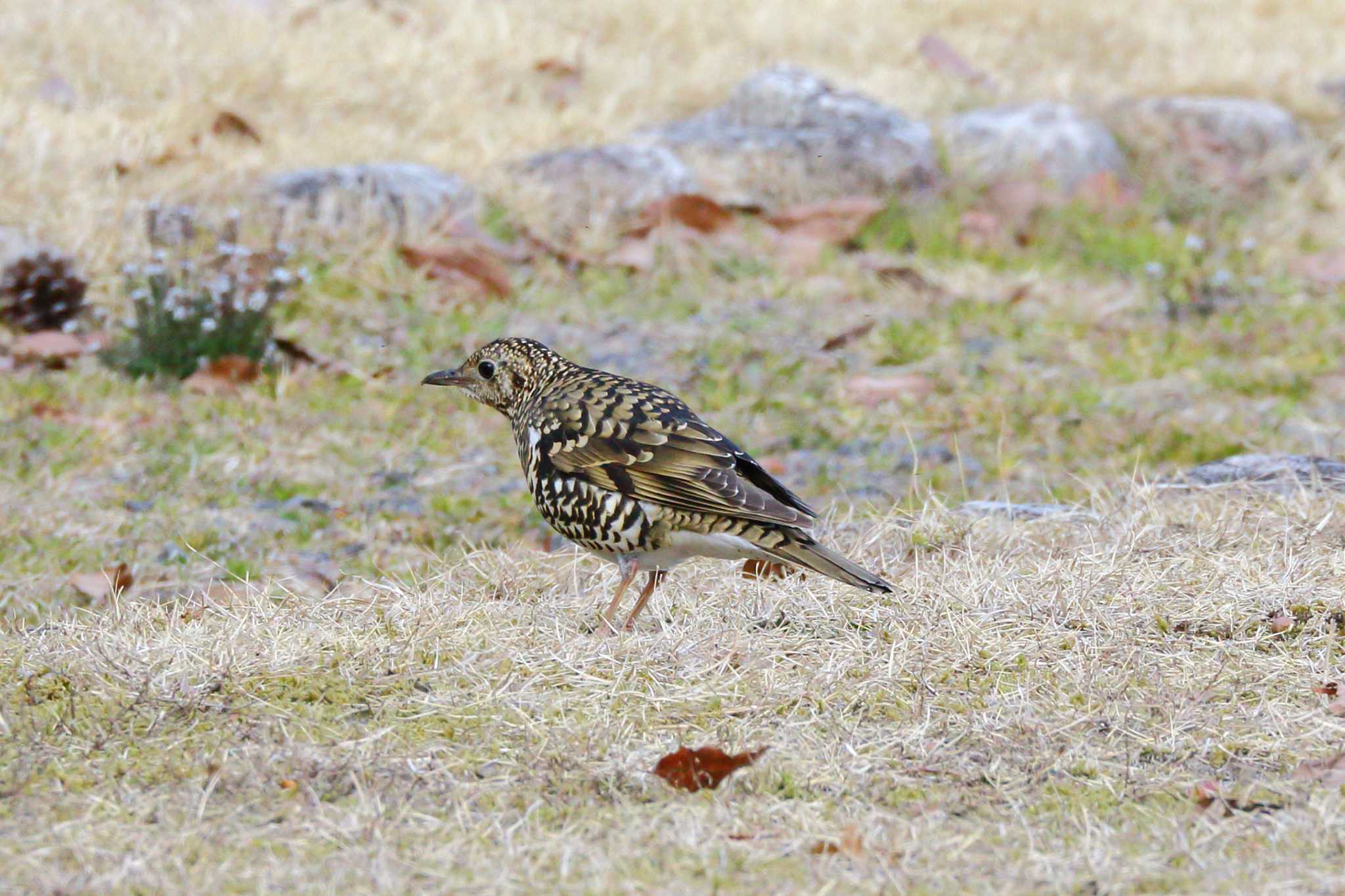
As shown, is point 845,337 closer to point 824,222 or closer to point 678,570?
point 824,222

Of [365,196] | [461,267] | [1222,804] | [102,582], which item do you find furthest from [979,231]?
[1222,804]

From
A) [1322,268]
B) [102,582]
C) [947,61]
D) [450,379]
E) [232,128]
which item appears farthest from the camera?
[947,61]

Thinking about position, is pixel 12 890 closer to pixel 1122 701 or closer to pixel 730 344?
pixel 1122 701

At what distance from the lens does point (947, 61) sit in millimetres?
10656

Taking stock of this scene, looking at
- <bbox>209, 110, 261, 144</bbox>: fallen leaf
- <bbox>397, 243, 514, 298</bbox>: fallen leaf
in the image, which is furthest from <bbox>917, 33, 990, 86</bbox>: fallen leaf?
<bbox>209, 110, 261, 144</bbox>: fallen leaf

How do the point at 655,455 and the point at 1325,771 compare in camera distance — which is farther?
the point at 655,455

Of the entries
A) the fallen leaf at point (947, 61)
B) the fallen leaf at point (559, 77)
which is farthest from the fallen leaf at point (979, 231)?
the fallen leaf at point (559, 77)

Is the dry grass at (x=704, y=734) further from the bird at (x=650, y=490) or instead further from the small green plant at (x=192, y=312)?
the small green plant at (x=192, y=312)

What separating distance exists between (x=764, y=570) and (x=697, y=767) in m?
1.67

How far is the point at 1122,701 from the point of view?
3789 mm

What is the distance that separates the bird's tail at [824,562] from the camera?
4.08 m

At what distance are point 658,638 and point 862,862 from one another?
3.69 ft

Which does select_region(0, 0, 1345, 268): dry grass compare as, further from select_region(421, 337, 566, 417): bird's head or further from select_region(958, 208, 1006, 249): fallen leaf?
select_region(421, 337, 566, 417): bird's head

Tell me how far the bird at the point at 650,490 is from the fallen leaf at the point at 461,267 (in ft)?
10.7
